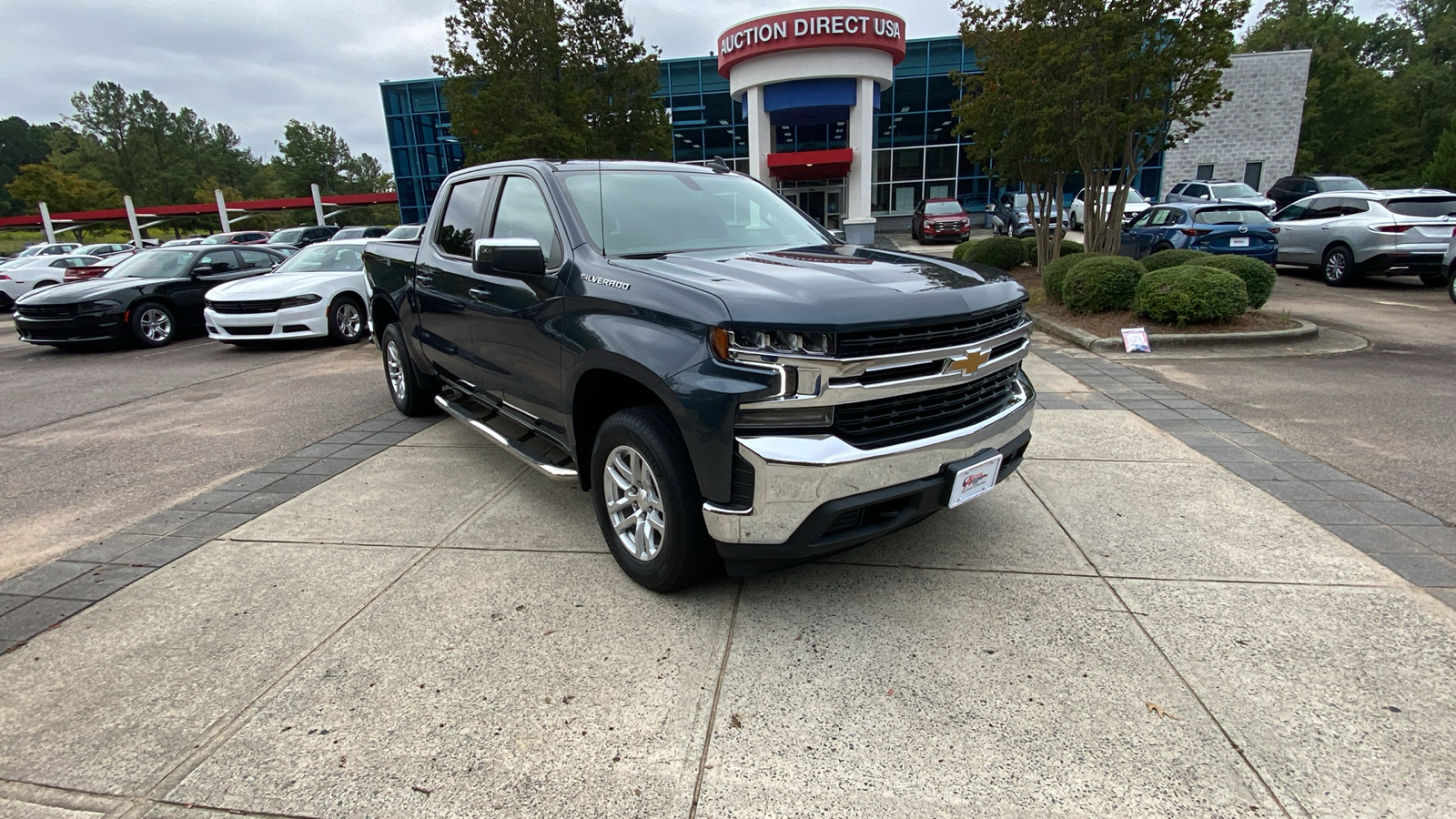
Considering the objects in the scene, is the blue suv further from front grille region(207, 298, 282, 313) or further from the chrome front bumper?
front grille region(207, 298, 282, 313)

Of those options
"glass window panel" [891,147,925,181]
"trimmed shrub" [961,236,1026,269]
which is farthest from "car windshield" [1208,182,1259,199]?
"glass window panel" [891,147,925,181]

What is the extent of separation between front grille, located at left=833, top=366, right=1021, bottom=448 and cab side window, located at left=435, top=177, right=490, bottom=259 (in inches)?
111

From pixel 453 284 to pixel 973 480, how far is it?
333cm

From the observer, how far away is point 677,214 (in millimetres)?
3879

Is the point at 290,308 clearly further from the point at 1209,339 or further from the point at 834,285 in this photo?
the point at 1209,339

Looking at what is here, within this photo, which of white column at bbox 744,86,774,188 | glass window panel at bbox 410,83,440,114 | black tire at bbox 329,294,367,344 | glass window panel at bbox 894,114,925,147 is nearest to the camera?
black tire at bbox 329,294,367,344

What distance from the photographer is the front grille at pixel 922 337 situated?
2.62 m

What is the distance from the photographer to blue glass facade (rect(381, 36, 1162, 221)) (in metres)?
34.2

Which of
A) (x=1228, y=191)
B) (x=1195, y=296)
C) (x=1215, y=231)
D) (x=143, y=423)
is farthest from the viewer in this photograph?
(x=1228, y=191)

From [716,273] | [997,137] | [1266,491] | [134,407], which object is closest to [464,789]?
[716,273]

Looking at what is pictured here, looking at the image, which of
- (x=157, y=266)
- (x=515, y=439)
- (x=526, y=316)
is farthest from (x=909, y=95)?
(x=526, y=316)

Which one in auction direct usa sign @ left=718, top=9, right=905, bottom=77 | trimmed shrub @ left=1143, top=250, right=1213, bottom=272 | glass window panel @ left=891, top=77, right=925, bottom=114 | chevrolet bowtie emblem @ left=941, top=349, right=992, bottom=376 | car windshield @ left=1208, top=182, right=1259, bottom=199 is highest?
auction direct usa sign @ left=718, top=9, right=905, bottom=77

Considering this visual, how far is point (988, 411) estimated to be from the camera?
3188mm

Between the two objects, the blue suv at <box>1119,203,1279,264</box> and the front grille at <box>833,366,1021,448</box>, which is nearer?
Result: the front grille at <box>833,366,1021,448</box>
